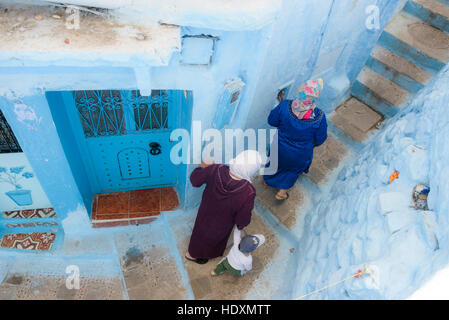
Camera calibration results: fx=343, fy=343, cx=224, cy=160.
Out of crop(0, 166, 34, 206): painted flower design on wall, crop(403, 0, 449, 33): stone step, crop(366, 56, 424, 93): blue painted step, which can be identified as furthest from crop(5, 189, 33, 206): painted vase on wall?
crop(403, 0, 449, 33): stone step

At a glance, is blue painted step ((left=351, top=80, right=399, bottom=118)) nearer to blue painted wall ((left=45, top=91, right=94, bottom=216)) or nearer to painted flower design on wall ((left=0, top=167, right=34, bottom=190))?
blue painted wall ((left=45, top=91, right=94, bottom=216))

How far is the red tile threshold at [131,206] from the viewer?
392 centimetres

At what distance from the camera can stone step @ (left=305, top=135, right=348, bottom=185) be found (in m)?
4.09

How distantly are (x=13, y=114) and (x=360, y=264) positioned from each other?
8.56 feet

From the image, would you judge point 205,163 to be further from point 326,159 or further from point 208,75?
point 326,159

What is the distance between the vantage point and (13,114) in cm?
247

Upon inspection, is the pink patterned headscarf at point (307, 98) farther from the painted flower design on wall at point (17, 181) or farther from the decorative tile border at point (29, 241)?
the decorative tile border at point (29, 241)

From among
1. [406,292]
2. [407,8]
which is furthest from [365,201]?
[407,8]

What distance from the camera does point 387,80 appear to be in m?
4.52

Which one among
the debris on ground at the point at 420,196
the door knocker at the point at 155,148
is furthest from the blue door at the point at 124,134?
the debris on ground at the point at 420,196

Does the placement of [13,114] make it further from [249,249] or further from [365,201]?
[365,201]

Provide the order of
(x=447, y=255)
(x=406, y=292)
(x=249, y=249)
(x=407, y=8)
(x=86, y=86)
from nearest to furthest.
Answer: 1. (x=447, y=255)
2. (x=406, y=292)
3. (x=86, y=86)
4. (x=249, y=249)
5. (x=407, y=8)

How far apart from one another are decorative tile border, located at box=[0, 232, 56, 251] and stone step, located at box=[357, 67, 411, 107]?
4301mm

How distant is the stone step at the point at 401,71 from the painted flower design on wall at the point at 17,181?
4374 mm
